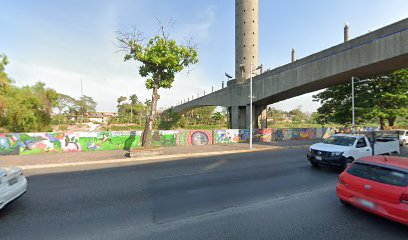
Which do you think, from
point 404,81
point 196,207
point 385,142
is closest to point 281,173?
point 196,207

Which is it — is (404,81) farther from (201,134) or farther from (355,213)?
(355,213)

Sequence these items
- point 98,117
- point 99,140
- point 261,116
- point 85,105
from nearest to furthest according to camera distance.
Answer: point 99,140 < point 261,116 < point 85,105 < point 98,117

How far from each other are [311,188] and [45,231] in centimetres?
703

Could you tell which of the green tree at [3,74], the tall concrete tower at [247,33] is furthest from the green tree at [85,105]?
the tall concrete tower at [247,33]

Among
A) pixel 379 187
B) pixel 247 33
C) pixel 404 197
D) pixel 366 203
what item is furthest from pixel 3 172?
pixel 247 33

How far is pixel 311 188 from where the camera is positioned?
21.4 ft

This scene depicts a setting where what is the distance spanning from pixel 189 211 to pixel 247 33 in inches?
1175

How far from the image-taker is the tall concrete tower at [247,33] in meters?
29.7

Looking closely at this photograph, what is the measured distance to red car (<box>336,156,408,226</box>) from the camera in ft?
12.3

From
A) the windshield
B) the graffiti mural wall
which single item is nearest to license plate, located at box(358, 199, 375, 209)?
the windshield

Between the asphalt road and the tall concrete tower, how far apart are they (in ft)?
80.3

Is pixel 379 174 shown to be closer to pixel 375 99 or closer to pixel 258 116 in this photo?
pixel 258 116

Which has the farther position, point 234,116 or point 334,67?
point 234,116

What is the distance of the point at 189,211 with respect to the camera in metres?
4.86
